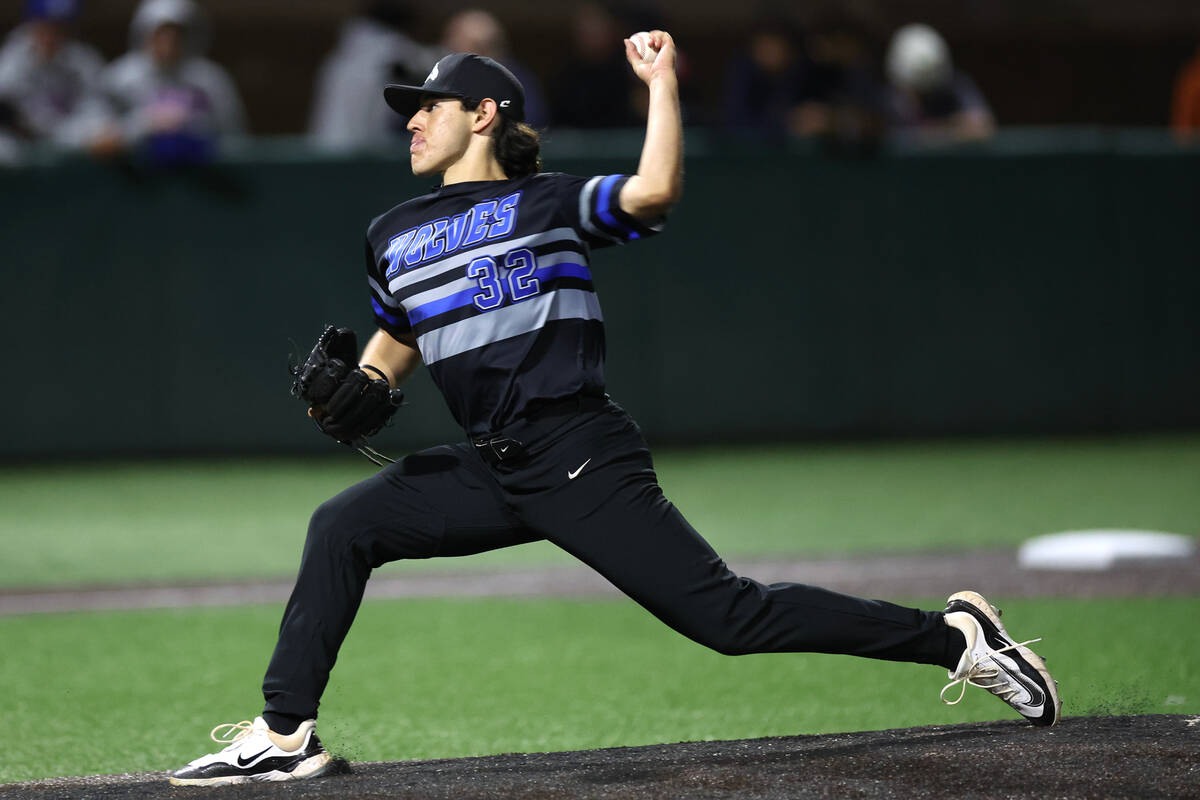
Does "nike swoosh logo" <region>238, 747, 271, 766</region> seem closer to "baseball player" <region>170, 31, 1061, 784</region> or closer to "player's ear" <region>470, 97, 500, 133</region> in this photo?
"baseball player" <region>170, 31, 1061, 784</region>

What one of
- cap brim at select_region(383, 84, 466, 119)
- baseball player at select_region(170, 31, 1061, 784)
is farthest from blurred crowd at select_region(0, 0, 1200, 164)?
baseball player at select_region(170, 31, 1061, 784)

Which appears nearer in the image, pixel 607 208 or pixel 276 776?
pixel 607 208

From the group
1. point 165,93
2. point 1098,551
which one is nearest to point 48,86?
point 165,93

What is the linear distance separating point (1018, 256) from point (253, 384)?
5.43m

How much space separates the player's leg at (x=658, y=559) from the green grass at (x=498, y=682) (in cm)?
84

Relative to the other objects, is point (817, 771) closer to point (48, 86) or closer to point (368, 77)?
point (368, 77)

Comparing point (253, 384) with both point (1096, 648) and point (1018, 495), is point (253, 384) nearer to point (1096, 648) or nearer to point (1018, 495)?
point (1018, 495)

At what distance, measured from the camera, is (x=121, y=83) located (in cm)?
1113

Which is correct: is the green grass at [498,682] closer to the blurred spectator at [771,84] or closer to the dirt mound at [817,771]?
the dirt mound at [817,771]

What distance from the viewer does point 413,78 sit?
10.3 meters

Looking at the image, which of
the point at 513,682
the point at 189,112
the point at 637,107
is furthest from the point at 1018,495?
the point at 189,112

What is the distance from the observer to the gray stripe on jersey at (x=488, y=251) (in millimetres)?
4199

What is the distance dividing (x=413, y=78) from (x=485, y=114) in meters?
6.01

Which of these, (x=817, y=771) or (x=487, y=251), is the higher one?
(x=487, y=251)
